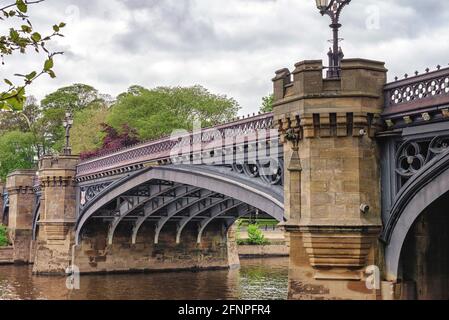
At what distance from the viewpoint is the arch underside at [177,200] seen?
19281 millimetres

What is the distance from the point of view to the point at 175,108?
2505 inches

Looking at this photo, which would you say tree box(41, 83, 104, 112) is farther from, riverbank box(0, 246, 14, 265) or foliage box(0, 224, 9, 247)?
riverbank box(0, 246, 14, 265)

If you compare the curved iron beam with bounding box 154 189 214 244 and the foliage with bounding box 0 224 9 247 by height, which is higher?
the curved iron beam with bounding box 154 189 214 244

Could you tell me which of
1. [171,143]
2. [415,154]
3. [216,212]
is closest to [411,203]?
[415,154]

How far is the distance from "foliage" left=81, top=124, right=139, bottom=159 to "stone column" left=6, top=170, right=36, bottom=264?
5393mm

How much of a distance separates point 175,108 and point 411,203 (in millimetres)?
51284

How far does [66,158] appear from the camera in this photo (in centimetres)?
4006

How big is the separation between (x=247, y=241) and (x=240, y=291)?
24596mm

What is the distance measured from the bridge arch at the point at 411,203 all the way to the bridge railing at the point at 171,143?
5490 millimetres

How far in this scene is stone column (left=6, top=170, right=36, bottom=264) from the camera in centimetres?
5022

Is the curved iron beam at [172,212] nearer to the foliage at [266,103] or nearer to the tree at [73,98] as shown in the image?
the foliage at [266,103]

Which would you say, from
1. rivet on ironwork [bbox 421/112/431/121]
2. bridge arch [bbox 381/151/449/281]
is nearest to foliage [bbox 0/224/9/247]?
bridge arch [bbox 381/151/449/281]

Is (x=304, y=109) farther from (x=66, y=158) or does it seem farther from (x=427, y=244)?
(x=66, y=158)

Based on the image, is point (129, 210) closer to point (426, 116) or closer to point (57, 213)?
point (57, 213)
